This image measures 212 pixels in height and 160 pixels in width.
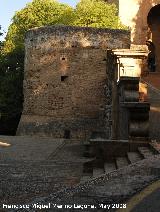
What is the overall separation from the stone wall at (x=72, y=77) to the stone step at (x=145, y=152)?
46.5 feet

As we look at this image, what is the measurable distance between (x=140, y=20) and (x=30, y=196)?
24.2m

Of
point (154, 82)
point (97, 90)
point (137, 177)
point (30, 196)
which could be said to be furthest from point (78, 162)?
point (154, 82)

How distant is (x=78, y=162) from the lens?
1041 centimetres

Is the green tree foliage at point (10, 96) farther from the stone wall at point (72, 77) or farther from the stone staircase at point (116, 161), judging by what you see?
the stone staircase at point (116, 161)

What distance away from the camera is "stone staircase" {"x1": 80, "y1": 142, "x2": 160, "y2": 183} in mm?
7641

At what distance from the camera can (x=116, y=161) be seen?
8.03m

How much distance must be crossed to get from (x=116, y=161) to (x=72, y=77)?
50.7ft

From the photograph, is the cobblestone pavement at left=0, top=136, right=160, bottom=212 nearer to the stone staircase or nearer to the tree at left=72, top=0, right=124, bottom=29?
the stone staircase

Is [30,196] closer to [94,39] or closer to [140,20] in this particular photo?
[94,39]

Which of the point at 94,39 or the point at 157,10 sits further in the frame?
the point at 157,10

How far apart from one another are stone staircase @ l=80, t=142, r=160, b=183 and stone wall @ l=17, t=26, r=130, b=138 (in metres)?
14.0

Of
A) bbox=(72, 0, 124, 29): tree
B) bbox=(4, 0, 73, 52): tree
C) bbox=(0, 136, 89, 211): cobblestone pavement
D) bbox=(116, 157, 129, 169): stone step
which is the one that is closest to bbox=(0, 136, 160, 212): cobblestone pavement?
bbox=(0, 136, 89, 211): cobblestone pavement

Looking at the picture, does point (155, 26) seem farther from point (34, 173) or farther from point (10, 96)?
point (34, 173)

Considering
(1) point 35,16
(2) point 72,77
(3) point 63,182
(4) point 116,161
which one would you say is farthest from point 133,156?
(1) point 35,16
